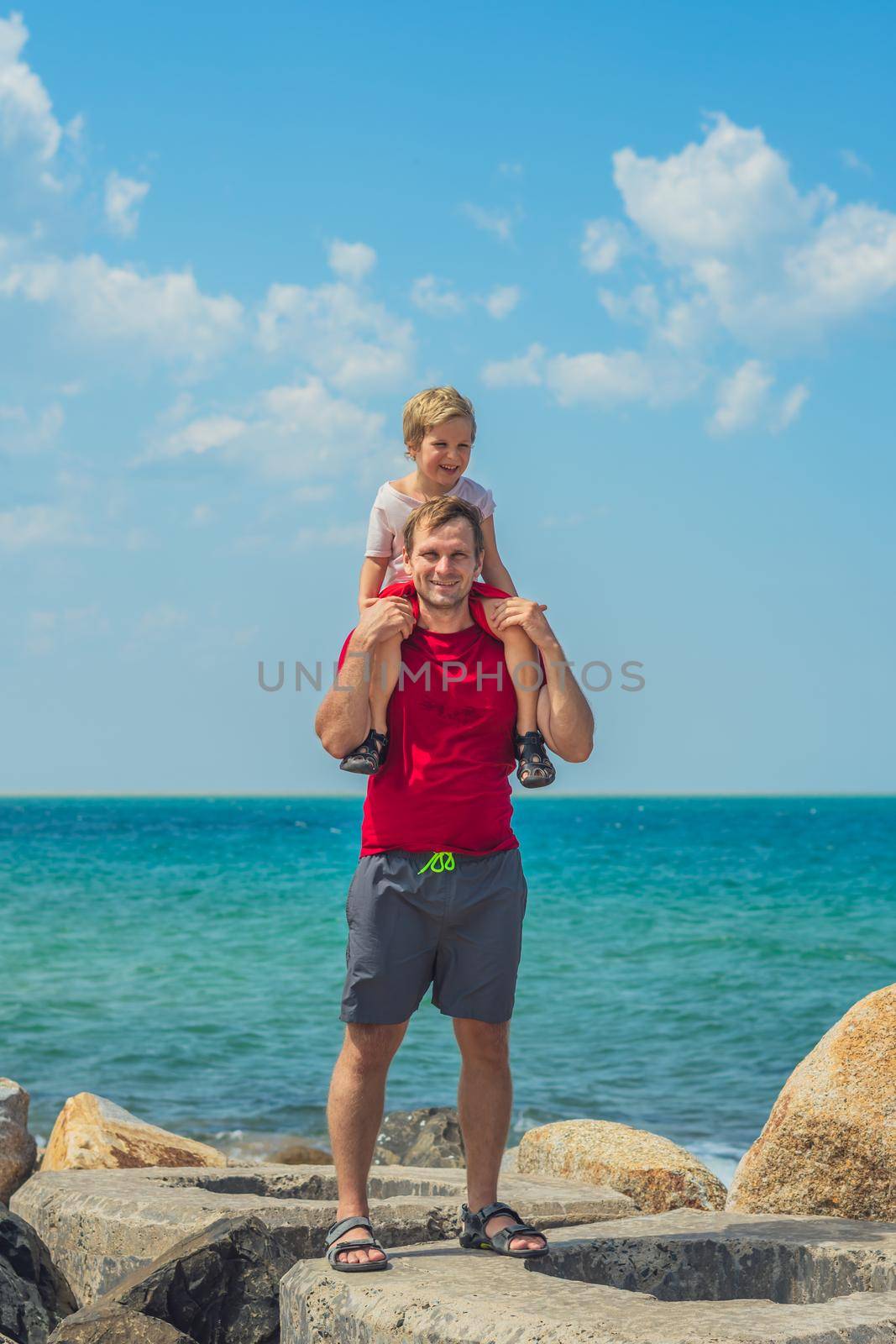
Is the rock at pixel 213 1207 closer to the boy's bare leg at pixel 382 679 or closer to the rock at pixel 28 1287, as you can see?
the rock at pixel 28 1287

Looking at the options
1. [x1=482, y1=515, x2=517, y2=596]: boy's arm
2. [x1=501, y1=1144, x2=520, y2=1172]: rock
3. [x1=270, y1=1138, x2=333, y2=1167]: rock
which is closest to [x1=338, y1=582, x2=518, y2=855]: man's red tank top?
[x1=482, y1=515, x2=517, y2=596]: boy's arm

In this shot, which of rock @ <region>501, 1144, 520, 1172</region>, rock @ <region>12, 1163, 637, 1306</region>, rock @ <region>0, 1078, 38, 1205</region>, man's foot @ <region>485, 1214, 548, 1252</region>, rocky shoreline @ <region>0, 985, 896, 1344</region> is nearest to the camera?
rocky shoreline @ <region>0, 985, 896, 1344</region>

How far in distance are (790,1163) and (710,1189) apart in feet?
3.47

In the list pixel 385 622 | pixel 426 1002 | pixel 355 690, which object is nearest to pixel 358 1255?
pixel 355 690

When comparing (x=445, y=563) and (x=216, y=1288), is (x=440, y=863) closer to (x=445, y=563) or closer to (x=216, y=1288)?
(x=445, y=563)

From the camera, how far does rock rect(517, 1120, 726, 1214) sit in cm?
651

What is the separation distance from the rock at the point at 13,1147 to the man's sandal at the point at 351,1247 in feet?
10.9

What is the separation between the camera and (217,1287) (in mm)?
4445

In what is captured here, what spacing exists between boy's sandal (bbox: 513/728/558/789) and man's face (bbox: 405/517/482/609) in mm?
495

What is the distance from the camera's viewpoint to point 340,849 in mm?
48969

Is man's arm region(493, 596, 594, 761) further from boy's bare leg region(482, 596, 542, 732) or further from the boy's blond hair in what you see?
the boy's blond hair

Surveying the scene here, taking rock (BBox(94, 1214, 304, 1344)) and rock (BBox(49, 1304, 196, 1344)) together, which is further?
Result: rock (BBox(94, 1214, 304, 1344))

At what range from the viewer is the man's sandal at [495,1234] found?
433cm

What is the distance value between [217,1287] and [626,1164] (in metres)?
2.68
